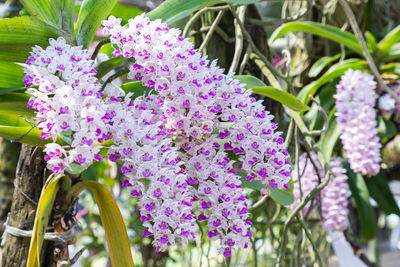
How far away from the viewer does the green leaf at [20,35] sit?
586mm

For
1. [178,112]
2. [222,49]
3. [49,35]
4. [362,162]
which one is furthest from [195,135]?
[362,162]

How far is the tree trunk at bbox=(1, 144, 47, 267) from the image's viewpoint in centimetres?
73

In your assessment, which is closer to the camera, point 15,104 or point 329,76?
point 15,104

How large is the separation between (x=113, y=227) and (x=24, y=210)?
0.20 meters

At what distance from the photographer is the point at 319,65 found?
165 centimetres

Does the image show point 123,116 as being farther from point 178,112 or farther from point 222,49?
point 222,49

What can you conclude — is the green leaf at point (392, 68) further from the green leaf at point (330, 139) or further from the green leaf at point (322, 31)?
the green leaf at point (330, 139)

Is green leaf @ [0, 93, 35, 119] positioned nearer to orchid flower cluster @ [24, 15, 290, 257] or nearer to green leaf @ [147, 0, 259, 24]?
orchid flower cluster @ [24, 15, 290, 257]

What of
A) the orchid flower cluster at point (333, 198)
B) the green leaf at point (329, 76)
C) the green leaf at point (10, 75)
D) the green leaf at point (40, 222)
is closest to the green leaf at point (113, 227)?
the green leaf at point (40, 222)

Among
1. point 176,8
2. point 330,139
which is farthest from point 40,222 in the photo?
point 330,139

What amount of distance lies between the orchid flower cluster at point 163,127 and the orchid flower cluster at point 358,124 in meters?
0.89

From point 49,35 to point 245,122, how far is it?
288 millimetres

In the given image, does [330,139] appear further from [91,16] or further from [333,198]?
[91,16]

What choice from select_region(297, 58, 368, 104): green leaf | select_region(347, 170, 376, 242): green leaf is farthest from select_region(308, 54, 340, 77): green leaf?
select_region(347, 170, 376, 242): green leaf
